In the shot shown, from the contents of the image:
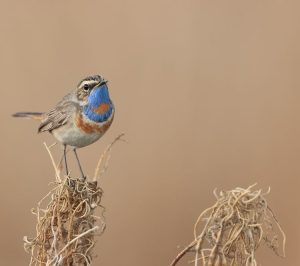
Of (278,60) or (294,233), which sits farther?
(278,60)

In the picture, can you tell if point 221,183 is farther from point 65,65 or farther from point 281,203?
point 65,65

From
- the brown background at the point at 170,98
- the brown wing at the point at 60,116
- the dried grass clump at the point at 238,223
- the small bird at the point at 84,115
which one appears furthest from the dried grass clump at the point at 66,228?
the brown background at the point at 170,98

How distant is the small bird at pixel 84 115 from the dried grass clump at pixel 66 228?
1.62 ft

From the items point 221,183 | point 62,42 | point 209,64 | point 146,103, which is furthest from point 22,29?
point 221,183

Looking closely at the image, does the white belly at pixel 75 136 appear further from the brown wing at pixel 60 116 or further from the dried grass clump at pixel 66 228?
the dried grass clump at pixel 66 228

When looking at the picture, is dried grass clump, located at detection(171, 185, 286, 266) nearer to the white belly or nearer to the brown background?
the white belly

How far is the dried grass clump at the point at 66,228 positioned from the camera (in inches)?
52.0

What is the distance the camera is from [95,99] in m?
1.96

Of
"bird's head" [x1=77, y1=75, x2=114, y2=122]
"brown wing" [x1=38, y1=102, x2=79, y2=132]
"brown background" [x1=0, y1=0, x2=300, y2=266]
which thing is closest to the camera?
"bird's head" [x1=77, y1=75, x2=114, y2=122]

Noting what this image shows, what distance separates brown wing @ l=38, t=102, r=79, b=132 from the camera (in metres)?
2.07

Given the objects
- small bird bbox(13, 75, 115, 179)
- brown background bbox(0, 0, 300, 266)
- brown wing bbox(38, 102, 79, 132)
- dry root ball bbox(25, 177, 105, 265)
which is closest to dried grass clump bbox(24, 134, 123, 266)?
dry root ball bbox(25, 177, 105, 265)

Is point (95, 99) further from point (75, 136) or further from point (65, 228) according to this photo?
point (65, 228)

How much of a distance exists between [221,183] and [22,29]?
118 centimetres

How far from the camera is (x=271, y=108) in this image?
3.18 metres
